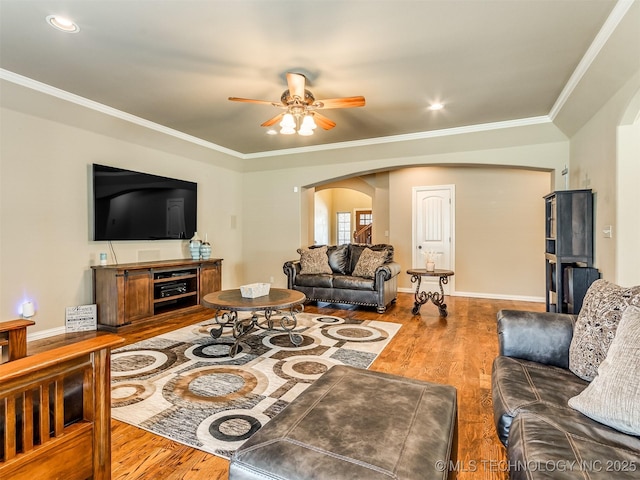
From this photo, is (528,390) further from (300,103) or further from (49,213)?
(49,213)

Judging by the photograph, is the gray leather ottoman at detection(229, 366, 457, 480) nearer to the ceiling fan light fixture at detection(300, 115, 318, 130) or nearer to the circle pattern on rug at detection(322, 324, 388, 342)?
the circle pattern on rug at detection(322, 324, 388, 342)

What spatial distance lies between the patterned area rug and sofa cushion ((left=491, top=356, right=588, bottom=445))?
4.28 feet

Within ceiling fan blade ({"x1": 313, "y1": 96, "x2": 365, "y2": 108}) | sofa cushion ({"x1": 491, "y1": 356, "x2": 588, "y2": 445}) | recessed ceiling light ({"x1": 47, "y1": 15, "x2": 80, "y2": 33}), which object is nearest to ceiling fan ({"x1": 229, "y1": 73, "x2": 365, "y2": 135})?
ceiling fan blade ({"x1": 313, "y1": 96, "x2": 365, "y2": 108})

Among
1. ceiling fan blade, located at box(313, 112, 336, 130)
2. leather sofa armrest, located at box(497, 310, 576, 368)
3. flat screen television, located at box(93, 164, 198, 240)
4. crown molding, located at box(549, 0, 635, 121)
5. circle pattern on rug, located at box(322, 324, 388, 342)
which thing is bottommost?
circle pattern on rug, located at box(322, 324, 388, 342)

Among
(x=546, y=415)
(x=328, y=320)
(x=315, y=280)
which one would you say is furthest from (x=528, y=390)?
(x=315, y=280)

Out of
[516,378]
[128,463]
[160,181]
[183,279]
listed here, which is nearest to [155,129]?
[160,181]

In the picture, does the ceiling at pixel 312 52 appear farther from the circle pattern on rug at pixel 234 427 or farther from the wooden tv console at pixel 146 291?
the circle pattern on rug at pixel 234 427

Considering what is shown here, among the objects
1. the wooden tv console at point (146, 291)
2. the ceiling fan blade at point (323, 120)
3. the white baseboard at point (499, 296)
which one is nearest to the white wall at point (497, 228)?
the white baseboard at point (499, 296)

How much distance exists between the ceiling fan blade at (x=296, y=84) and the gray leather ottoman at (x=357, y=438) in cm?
263

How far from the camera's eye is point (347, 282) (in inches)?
204

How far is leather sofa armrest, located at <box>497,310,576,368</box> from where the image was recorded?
189 cm

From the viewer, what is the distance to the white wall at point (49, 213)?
352cm

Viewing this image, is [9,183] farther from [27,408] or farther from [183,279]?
[27,408]

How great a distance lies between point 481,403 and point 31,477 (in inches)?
94.8
